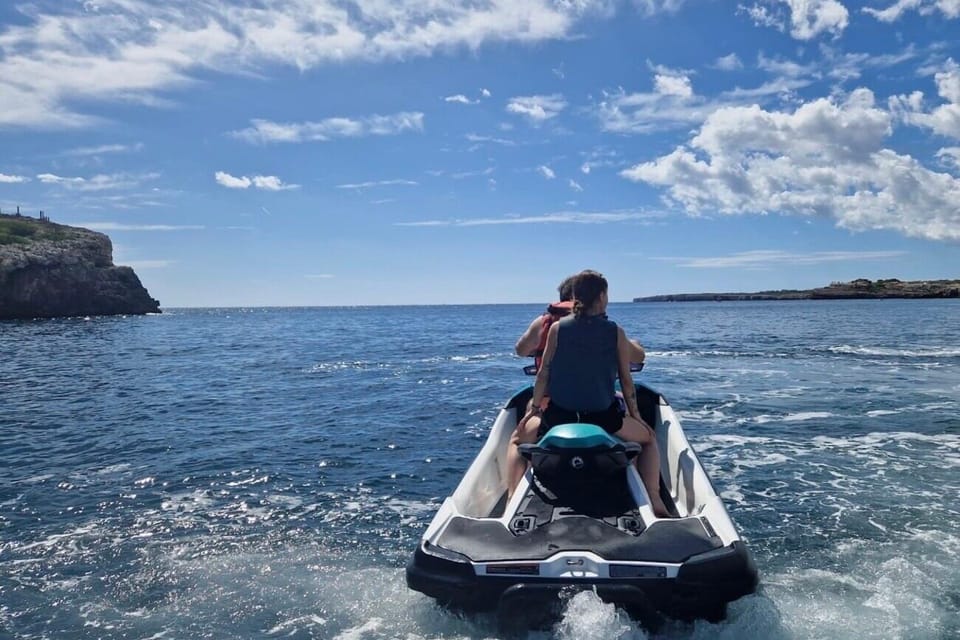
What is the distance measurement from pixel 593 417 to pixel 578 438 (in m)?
0.84

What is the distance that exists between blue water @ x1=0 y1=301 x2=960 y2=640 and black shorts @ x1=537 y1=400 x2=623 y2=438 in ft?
6.34

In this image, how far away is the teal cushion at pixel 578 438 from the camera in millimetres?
5391

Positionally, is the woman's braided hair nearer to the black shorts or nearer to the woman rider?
the woman rider

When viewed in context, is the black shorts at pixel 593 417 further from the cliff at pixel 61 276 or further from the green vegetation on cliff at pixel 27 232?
the green vegetation on cliff at pixel 27 232

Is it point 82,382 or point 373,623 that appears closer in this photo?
point 373,623

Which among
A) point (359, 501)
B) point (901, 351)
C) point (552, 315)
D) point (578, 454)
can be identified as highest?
point (552, 315)

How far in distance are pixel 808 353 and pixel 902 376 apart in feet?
28.3

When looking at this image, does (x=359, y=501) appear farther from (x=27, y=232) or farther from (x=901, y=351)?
(x=27, y=232)

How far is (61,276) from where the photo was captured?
94.4 m

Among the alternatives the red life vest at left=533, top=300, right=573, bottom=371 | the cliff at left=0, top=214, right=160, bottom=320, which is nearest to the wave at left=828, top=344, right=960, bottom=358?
the red life vest at left=533, top=300, right=573, bottom=371

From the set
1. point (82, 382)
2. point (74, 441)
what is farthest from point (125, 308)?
point (74, 441)

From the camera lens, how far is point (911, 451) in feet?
35.6

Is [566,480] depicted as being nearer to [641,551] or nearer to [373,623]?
[641,551]

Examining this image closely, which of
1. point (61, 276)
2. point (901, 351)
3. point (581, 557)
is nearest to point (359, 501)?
point (581, 557)
